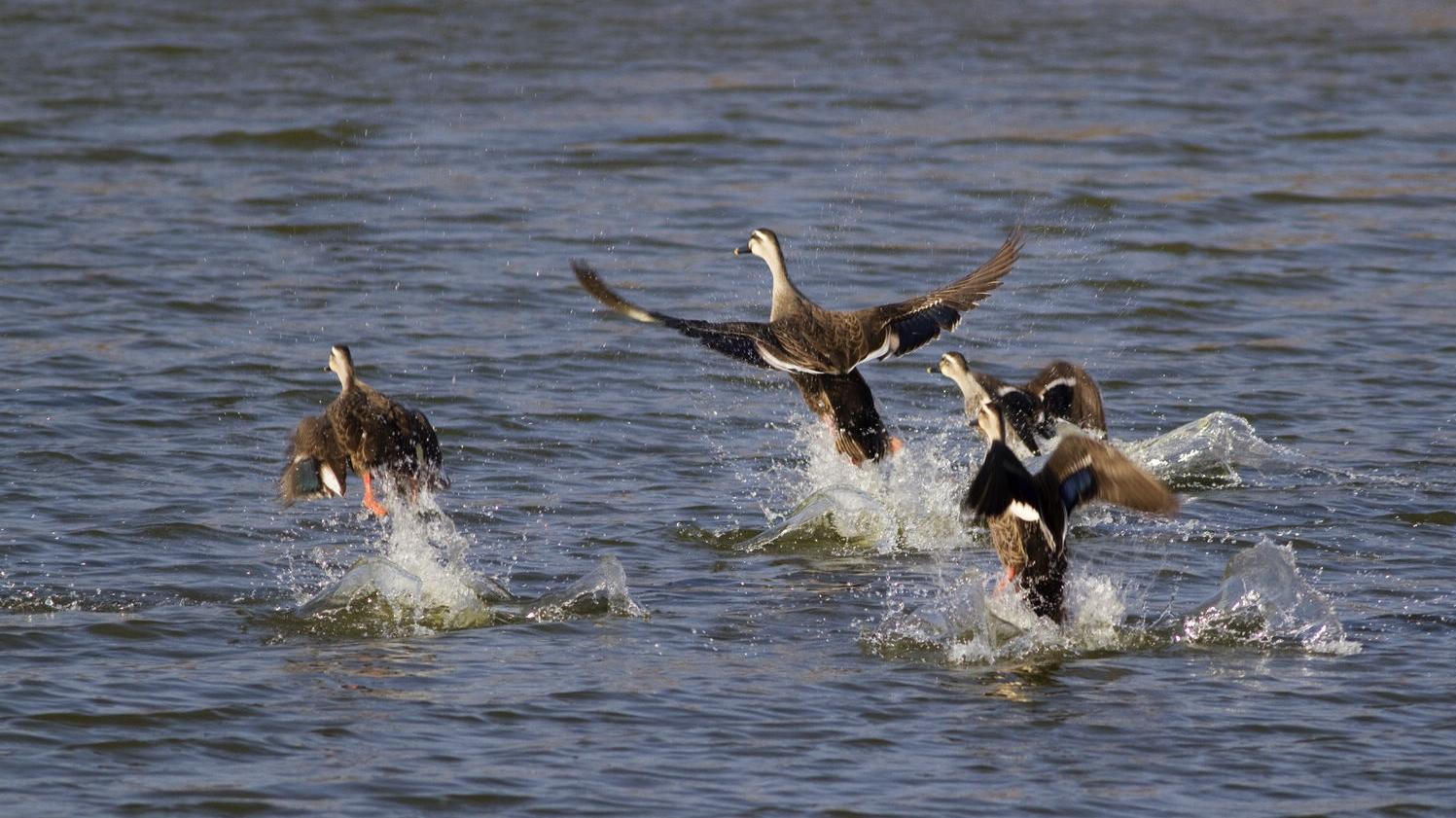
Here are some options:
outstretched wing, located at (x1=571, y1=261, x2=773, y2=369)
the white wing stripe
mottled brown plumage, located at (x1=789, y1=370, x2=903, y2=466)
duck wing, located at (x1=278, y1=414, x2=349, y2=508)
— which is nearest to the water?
mottled brown plumage, located at (x1=789, y1=370, x2=903, y2=466)

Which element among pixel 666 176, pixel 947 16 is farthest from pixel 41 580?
pixel 947 16

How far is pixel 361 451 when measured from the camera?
8172 millimetres

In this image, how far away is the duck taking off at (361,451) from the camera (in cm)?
803

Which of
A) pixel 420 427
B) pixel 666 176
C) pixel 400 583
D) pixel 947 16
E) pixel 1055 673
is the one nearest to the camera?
pixel 1055 673

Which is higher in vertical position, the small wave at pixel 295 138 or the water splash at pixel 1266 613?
the small wave at pixel 295 138

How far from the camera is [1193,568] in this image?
848 cm

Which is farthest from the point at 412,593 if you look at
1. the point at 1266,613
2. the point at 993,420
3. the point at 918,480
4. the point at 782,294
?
the point at 782,294

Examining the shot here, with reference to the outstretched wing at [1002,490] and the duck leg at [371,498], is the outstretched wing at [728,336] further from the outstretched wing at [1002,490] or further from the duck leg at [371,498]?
the outstretched wing at [1002,490]

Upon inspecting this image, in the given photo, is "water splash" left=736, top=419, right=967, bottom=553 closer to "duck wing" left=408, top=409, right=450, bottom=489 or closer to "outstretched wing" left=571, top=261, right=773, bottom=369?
"outstretched wing" left=571, top=261, right=773, bottom=369

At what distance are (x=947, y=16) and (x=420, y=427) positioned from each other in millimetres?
18367

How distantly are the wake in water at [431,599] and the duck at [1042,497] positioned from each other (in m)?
1.35

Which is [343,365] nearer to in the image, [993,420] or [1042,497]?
[993,420]

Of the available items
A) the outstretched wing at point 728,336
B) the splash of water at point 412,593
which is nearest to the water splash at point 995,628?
the splash of water at point 412,593

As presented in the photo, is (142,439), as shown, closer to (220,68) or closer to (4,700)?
(4,700)
